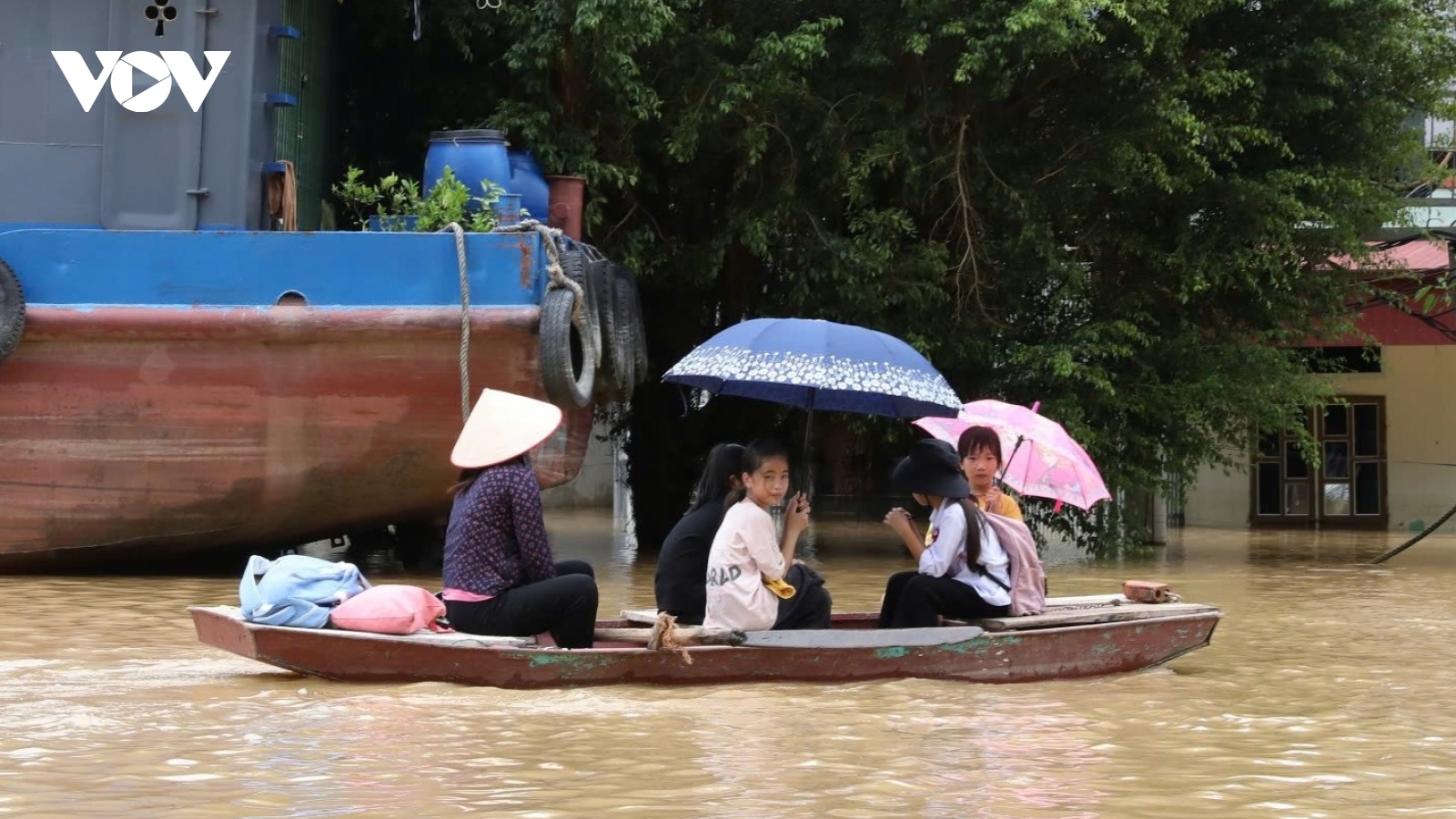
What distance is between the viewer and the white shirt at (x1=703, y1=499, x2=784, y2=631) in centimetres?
695

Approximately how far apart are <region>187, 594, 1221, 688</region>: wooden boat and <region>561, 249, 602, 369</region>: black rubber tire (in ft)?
13.2

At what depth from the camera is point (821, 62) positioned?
13.9m

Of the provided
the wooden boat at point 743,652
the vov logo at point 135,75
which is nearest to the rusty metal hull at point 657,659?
the wooden boat at point 743,652

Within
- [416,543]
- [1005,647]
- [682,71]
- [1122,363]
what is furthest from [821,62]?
[1005,647]

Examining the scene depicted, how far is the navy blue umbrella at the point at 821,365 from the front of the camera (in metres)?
7.02

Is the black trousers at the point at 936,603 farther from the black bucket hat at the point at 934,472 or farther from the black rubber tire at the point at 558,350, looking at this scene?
the black rubber tire at the point at 558,350

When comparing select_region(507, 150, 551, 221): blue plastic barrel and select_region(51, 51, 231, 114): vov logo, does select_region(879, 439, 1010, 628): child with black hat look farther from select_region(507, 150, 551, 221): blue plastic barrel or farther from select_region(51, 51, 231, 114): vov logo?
select_region(51, 51, 231, 114): vov logo

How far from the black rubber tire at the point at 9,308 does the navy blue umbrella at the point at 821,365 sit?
16.5 feet

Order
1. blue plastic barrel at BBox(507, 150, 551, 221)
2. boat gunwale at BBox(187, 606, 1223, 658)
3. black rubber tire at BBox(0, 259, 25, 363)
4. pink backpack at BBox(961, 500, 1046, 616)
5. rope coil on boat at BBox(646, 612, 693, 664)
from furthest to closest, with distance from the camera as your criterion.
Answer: blue plastic barrel at BBox(507, 150, 551, 221) → black rubber tire at BBox(0, 259, 25, 363) → pink backpack at BBox(961, 500, 1046, 616) → rope coil on boat at BBox(646, 612, 693, 664) → boat gunwale at BBox(187, 606, 1223, 658)

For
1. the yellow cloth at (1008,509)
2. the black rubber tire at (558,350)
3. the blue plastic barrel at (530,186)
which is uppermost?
the blue plastic barrel at (530,186)

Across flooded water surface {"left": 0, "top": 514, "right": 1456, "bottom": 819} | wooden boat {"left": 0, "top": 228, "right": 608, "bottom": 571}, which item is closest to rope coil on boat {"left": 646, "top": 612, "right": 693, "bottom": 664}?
flooded water surface {"left": 0, "top": 514, "right": 1456, "bottom": 819}

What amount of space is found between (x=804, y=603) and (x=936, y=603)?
0.53 metres

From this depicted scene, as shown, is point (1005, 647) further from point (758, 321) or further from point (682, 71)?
point (682, 71)

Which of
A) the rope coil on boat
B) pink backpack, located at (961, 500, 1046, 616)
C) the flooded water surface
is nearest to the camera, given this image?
the flooded water surface
